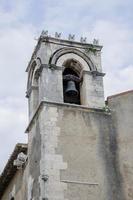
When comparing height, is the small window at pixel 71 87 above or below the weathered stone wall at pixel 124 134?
above

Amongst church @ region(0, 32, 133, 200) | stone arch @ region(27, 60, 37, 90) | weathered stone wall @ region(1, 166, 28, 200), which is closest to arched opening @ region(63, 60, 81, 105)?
church @ region(0, 32, 133, 200)

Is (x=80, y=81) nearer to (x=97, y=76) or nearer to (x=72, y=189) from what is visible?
(x=97, y=76)

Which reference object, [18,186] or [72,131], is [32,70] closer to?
[72,131]

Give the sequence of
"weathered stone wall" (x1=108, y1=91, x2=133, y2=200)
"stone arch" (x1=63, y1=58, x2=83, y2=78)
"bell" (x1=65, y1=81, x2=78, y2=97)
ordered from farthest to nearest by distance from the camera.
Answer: "stone arch" (x1=63, y1=58, x2=83, y2=78), "bell" (x1=65, y1=81, x2=78, y2=97), "weathered stone wall" (x1=108, y1=91, x2=133, y2=200)

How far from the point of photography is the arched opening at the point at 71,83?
14536 millimetres

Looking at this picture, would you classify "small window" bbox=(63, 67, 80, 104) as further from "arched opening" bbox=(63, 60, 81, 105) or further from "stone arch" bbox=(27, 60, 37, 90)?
"stone arch" bbox=(27, 60, 37, 90)

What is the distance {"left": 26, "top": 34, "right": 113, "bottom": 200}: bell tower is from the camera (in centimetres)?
1259

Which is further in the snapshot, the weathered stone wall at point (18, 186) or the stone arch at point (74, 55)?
the weathered stone wall at point (18, 186)

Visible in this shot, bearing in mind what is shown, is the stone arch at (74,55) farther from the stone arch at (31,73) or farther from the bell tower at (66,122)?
the stone arch at (31,73)

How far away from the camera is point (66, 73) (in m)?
15.2

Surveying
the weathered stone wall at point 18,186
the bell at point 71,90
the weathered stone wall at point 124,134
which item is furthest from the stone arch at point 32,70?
the weathered stone wall at point 18,186

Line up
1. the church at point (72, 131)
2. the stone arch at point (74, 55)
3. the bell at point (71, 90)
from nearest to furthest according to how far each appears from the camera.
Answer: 1. the church at point (72, 131)
2. the bell at point (71, 90)
3. the stone arch at point (74, 55)

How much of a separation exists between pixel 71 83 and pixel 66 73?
678 millimetres

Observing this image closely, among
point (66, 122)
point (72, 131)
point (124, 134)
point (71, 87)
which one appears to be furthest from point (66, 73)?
point (124, 134)
